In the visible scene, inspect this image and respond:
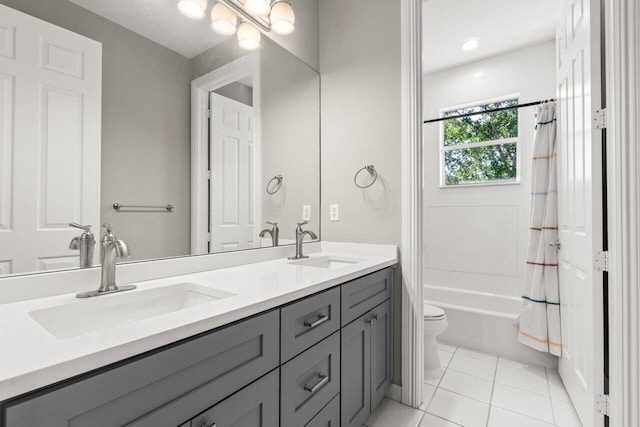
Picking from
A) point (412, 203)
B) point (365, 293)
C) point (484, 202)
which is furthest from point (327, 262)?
point (484, 202)

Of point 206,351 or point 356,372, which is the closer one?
point 206,351

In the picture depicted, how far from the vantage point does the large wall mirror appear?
92 cm

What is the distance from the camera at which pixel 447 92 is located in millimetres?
3281

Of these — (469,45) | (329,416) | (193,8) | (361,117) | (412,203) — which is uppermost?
(469,45)

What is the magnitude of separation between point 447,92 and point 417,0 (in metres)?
1.72

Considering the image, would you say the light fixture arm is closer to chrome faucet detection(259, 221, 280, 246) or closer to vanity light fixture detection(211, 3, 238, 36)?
vanity light fixture detection(211, 3, 238, 36)

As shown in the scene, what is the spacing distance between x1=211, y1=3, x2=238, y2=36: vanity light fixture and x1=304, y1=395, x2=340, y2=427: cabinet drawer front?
5.73 ft

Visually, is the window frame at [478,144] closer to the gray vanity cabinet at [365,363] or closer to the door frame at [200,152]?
the gray vanity cabinet at [365,363]

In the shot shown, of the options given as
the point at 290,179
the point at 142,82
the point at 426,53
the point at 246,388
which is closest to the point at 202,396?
the point at 246,388

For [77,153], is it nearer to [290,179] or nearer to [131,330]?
[131,330]

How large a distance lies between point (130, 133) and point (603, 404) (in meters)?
2.32

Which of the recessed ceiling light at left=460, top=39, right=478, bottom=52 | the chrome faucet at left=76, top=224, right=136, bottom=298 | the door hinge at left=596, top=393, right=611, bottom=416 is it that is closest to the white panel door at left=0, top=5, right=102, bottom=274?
the chrome faucet at left=76, top=224, right=136, bottom=298

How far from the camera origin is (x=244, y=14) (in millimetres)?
1599

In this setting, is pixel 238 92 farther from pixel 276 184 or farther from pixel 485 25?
pixel 485 25
